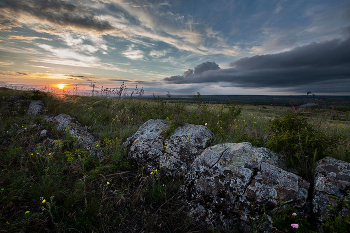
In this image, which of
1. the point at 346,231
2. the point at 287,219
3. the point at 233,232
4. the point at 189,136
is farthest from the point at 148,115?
the point at 346,231

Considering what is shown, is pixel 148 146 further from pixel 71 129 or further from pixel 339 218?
pixel 339 218

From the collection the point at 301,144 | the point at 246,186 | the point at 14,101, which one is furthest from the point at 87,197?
the point at 14,101

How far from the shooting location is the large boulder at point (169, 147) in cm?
369

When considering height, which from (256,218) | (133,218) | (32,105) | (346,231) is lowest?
(133,218)

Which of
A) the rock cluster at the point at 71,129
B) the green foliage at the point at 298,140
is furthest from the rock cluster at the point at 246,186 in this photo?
the rock cluster at the point at 71,129

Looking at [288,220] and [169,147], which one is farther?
[169,147]

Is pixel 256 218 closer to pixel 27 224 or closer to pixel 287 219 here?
pixel 287 219

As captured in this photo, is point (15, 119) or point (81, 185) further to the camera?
point (15, 119)

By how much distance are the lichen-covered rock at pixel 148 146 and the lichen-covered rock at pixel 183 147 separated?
0.18m

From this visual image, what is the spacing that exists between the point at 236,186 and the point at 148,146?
7.72 feet

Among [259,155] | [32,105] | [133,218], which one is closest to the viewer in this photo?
[133,218]

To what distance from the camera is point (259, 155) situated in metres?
2.86

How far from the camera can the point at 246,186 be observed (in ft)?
8.18

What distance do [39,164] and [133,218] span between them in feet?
8.96
